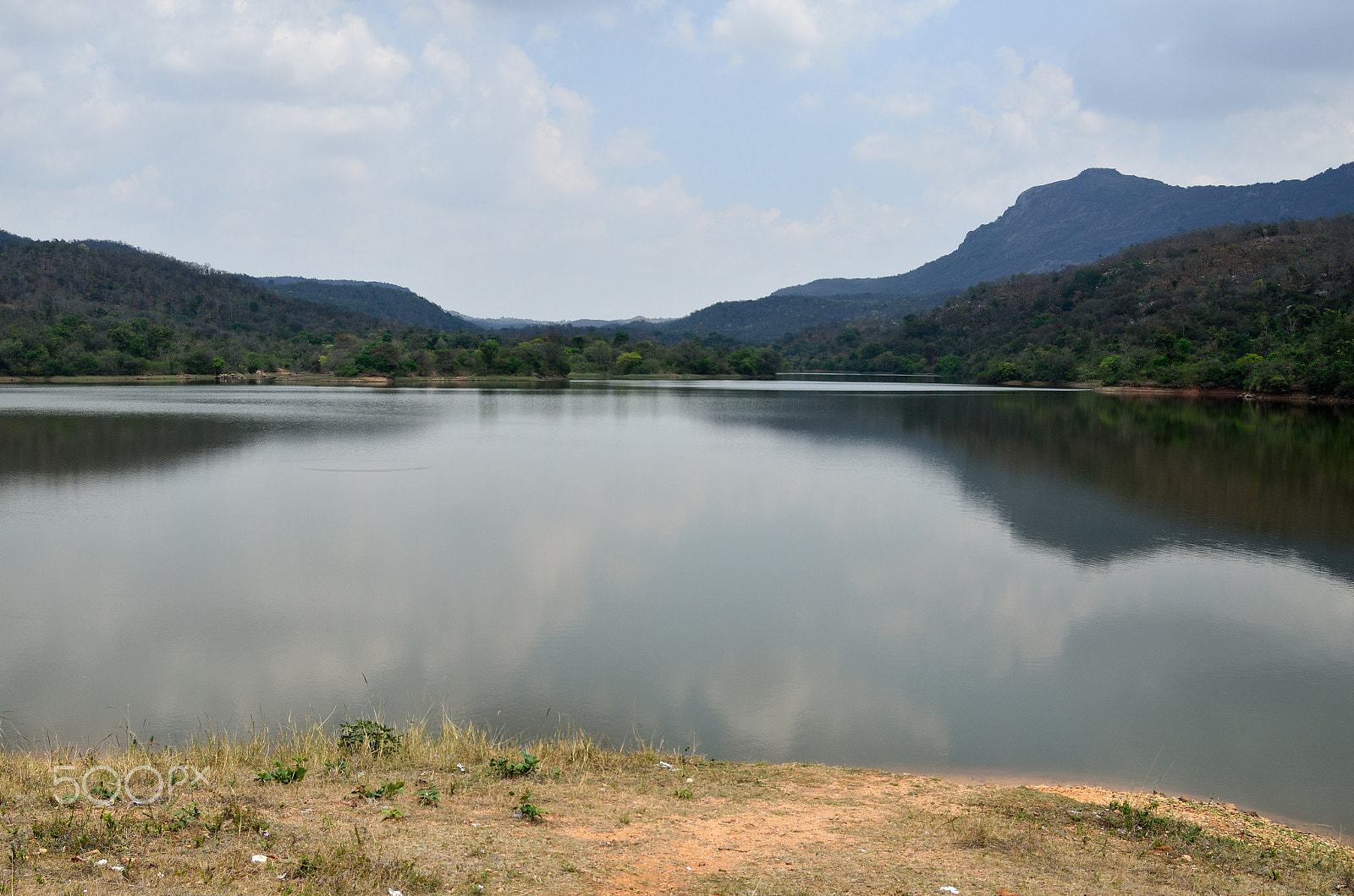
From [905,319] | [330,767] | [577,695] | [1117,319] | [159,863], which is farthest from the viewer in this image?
[905,319]

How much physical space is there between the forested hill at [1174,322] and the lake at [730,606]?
43.8 metres

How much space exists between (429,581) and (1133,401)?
57797 mm

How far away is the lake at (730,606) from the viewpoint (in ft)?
24.3

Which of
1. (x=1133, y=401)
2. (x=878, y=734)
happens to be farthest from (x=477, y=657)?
(x=1133, y=401)

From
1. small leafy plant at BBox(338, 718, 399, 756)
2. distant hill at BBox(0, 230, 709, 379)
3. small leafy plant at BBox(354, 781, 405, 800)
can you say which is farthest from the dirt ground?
→ distant hill at BBox(0, 230, 709, 379)

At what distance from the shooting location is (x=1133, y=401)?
2276 inches

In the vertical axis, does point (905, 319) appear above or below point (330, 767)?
above

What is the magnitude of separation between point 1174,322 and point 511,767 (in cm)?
8624

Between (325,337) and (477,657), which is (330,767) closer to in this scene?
Result: (477,657)

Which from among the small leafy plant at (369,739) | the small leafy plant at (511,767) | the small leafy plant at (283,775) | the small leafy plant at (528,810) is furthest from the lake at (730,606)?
the small leafy plant at (283,775)

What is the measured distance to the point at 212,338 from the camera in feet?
369

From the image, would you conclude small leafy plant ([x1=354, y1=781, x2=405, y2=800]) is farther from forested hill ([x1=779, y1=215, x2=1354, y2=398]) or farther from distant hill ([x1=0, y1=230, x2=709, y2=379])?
distant hill ([x1=0, y1=230, x2=709, y2=379])

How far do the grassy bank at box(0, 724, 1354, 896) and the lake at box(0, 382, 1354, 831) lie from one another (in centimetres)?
109

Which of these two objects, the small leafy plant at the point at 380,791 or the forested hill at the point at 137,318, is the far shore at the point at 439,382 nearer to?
the forested hill at the point at 137,318
